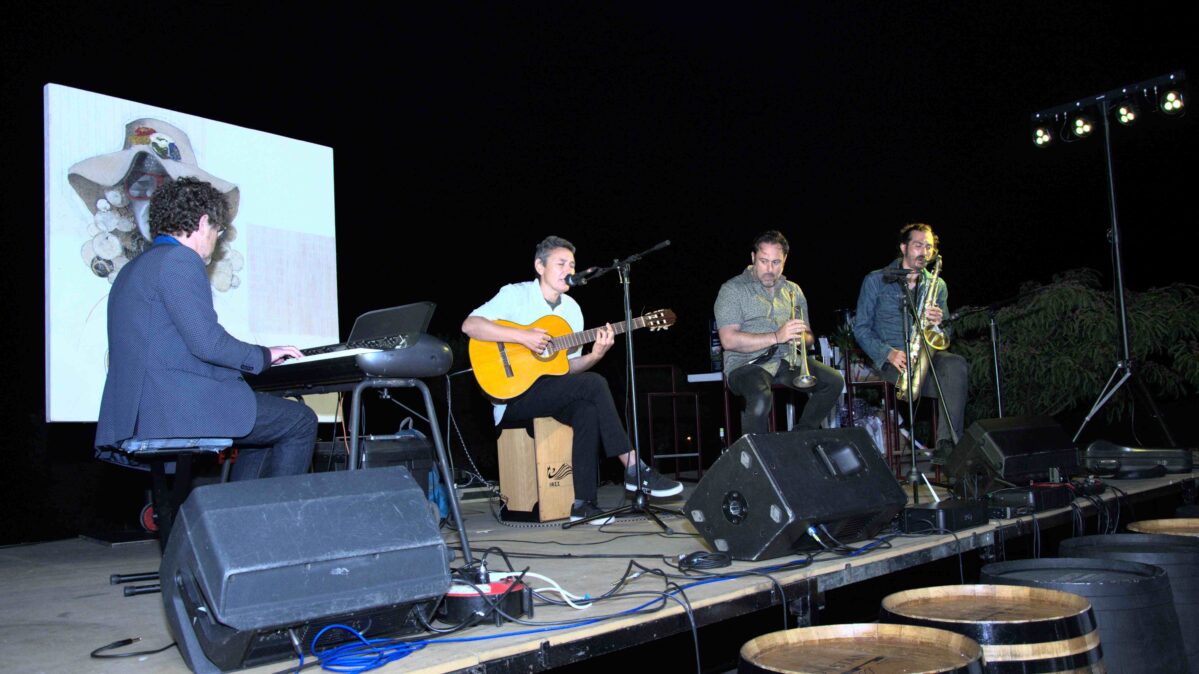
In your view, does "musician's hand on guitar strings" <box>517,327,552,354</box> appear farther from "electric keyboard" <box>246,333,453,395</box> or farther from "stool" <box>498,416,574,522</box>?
"electric keyboard" <box>246,333,453,395</box>

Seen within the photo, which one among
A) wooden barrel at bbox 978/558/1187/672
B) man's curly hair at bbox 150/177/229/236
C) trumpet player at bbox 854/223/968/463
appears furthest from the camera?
trumpet player at bbox 854/223/968/463

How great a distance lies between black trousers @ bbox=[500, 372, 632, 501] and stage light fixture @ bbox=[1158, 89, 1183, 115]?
3.47 m

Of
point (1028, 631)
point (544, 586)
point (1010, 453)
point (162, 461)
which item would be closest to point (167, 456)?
point (162, 461)

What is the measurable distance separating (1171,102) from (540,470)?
12.7ft

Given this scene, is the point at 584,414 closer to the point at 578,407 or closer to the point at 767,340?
the point at 578,407

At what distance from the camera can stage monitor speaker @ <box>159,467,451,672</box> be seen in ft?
4.51

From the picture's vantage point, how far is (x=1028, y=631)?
1682 millimetres

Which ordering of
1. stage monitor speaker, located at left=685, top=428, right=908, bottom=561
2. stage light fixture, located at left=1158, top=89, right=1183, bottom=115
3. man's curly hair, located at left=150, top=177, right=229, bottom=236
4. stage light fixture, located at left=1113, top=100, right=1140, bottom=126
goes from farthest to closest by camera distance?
stage light fixture, located at left=1113, top=100, right=1140, bottom=126 < stage light fixture, located at left=1158, top=89, right=1183, bottom=115 < man's curly hair, located at left=150, top=177, right=229, bottom=236 < stage monitor speaker, located at left=685, top=428, right=908, bottom=561

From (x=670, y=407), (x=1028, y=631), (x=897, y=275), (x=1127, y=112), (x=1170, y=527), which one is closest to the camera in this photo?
(x=1028, y=631)

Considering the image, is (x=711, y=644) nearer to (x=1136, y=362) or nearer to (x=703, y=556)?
(x=703, y=556)

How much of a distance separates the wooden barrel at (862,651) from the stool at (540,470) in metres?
2.23

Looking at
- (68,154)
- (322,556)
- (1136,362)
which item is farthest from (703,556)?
(1136,362)

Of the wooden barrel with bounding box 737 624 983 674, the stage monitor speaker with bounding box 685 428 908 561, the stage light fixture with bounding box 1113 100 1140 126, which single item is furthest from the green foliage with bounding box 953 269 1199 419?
the wooden barrel with bounding box 737 624 983 674

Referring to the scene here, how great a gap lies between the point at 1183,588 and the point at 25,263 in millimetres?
4298
